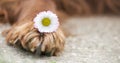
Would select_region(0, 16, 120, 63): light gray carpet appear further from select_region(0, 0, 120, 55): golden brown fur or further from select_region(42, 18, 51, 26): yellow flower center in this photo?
select_region(42, 18, 51, 26): yellow flower center

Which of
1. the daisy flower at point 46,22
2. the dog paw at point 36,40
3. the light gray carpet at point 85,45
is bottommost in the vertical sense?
the light gray carpet at point 85,45

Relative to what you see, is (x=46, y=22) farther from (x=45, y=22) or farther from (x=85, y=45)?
(x=85, y=45)

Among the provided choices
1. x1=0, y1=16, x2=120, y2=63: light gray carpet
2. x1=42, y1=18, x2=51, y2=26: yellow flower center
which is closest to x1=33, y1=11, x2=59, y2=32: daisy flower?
x1=42, y1=18, x2=51, y2=26: yellow flower center

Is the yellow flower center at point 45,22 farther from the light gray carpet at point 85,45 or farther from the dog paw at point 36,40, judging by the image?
the light gray carpet at point 85,45

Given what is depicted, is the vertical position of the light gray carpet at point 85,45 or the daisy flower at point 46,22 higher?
the daisy flower at point 46,22

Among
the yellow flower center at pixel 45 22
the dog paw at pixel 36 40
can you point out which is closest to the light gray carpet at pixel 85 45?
the dog paw at pixel 36 40
